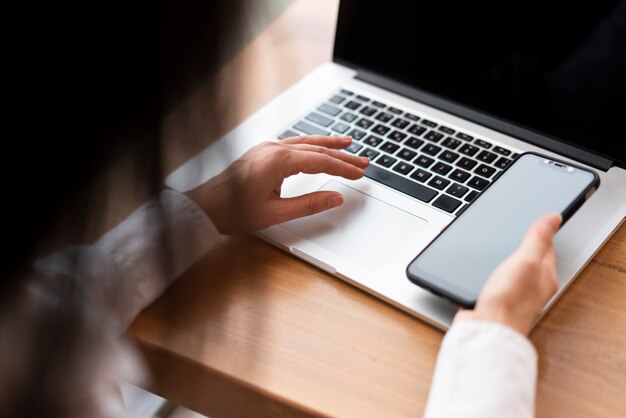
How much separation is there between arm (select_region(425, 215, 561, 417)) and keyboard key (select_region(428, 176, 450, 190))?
14 cm

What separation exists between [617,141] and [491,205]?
0.16 metres

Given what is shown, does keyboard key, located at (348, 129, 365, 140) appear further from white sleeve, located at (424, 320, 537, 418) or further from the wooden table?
white sleeve, located at (424, 320, 537, 418)

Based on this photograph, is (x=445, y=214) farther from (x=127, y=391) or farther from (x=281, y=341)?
(x=127, y=391)

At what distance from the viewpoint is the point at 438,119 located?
73 cm

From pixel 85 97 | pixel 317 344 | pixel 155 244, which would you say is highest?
pixel 85 97

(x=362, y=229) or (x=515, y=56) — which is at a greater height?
(x=515, y=56)

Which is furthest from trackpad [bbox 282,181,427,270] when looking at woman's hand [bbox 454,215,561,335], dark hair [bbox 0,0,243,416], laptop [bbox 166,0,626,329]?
dark hair [bbox 0,0,243,416]

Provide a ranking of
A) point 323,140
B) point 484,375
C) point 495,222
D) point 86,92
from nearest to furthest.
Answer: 1. point 86,92
2. point 484,375
3. point 495,222
4. point 323,140

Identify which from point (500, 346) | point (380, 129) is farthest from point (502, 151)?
point (500, 346)

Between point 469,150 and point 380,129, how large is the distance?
0.09m

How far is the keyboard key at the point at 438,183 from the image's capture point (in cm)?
65

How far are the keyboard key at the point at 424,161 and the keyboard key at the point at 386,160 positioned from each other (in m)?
0.02

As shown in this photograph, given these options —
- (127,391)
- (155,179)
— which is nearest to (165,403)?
(127,391)

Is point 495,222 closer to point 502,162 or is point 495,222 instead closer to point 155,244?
point 502,162
